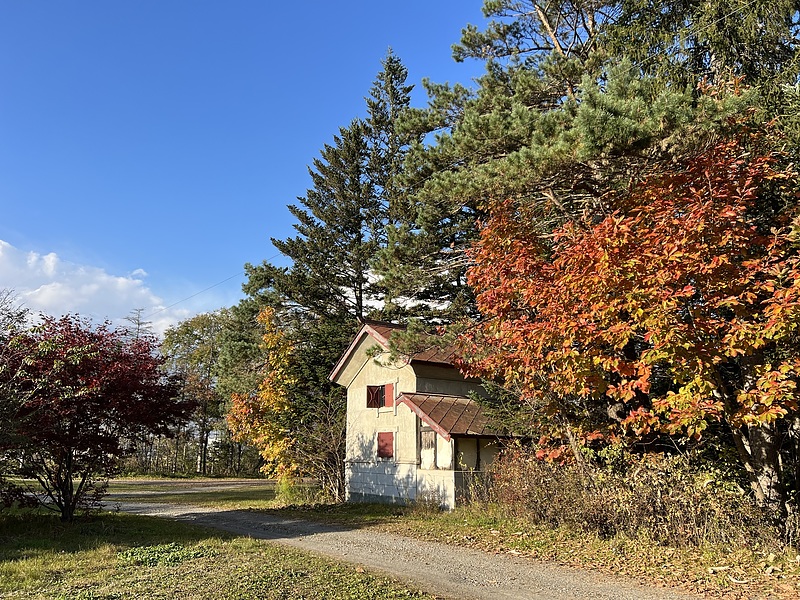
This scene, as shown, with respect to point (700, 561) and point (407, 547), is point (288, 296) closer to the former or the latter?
point (407, 547)

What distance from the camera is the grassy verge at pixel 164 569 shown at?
7.43 meters

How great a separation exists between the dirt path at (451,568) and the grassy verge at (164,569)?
68cm

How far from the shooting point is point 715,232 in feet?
28.6

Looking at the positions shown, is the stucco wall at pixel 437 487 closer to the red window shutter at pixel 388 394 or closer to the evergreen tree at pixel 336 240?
the red window shutter at pixel 388 394

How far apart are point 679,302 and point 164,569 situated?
27.0 ft

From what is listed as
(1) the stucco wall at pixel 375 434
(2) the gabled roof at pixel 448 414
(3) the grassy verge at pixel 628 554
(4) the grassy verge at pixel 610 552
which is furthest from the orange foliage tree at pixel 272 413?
(3) the grassy verge at pixel 628 554

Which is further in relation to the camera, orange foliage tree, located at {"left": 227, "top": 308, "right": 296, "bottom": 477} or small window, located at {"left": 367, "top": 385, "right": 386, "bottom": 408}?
orange foliage tree, located at {"left": 227, "top": 308, "right": 296, "bottom": 477}

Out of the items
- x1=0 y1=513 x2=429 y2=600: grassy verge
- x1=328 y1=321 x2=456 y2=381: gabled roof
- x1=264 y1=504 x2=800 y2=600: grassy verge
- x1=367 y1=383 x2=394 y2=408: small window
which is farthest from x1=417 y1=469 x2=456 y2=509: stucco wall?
x1=0 y1=513 x2=429 y2=600: grassy verge

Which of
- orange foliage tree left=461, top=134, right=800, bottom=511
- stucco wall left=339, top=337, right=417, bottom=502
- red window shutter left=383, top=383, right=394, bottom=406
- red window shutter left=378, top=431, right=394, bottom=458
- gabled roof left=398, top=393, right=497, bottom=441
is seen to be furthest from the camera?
red window shutter left=383, top=383, right=394, bottom=406

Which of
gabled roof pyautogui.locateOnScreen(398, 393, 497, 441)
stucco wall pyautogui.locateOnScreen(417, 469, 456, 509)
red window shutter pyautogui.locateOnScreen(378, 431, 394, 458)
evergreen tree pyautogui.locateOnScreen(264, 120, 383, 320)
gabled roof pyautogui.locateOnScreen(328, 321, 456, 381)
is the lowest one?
stucco wall pyautogui.locateOnScreen(417, 469, 456, 509)

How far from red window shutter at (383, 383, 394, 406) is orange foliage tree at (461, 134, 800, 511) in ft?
24.7

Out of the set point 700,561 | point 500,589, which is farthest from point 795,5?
point 500,589

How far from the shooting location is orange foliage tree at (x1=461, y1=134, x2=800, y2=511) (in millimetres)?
8352

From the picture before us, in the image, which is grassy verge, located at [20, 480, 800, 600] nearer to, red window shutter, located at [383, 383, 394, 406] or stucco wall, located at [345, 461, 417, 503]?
stucco wall, located at [345, 461, 417, 503]
